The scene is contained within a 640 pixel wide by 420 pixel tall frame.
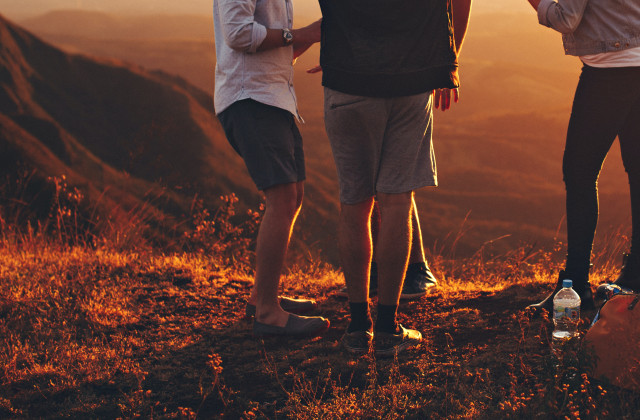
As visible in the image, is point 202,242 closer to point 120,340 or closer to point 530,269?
point 120,340

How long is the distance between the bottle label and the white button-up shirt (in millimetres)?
1696

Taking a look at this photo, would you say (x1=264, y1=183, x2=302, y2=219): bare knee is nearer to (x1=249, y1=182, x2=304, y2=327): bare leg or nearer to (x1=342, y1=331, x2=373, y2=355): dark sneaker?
(x1=249, y1=182, x2=304, y2=327): bare leg

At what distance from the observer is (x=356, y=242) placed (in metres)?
3.27

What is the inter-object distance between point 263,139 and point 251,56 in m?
0.43

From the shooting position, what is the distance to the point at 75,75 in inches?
1304

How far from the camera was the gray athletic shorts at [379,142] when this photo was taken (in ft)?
10.1

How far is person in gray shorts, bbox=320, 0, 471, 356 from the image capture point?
9.72ft

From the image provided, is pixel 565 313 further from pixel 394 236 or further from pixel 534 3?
pixel 534 3

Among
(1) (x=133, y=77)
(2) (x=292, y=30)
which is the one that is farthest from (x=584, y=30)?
(1) (x=133, y=77)

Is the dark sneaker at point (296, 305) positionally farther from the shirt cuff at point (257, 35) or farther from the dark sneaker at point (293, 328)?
the shirt cuff at point (257, 35)

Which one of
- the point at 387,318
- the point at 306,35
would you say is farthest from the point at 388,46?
the point at 387,318

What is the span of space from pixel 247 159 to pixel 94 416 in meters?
1.42

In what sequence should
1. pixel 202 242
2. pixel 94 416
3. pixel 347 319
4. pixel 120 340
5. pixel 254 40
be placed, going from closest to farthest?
pixel 94 416
pixel 254 40
pixel 120 340
pixel 347 319
pixel 202 242

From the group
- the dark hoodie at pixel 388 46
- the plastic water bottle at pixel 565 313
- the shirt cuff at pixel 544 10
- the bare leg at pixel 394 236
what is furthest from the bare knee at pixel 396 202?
the shirt cuff at pixel 544 10
